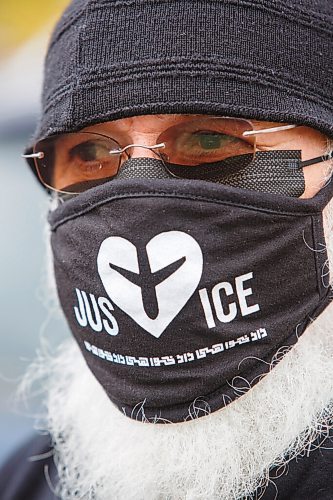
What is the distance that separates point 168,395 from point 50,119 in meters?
0.82

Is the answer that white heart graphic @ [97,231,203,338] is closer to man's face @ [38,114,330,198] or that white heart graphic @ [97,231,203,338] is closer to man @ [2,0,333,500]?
man @ [2,0,333,500]

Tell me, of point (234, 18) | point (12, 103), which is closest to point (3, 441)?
point (234, 18)

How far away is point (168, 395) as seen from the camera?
6.77ft

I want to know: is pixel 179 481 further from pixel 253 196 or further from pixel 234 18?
pixel 234 18

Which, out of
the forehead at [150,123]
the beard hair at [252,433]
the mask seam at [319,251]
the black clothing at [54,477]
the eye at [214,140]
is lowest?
the black clothing at [54,477]

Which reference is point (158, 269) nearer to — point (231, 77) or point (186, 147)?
point (186, 147)

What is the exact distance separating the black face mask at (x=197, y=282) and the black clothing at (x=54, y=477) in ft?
0.78

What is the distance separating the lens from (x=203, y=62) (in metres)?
2.06

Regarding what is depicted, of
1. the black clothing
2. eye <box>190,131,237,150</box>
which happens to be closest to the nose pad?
eye <box>190,131,237,150</box>

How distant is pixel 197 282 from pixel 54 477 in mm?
1092

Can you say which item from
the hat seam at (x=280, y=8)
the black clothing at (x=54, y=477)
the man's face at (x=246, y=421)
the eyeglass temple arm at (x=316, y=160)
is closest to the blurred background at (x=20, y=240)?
the black clothing at (x=54, y=477)

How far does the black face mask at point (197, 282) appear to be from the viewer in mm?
1987

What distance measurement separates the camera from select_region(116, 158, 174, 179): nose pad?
6.88ft

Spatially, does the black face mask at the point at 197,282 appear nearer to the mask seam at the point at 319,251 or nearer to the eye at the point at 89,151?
the mask seam at the point at 319,251
